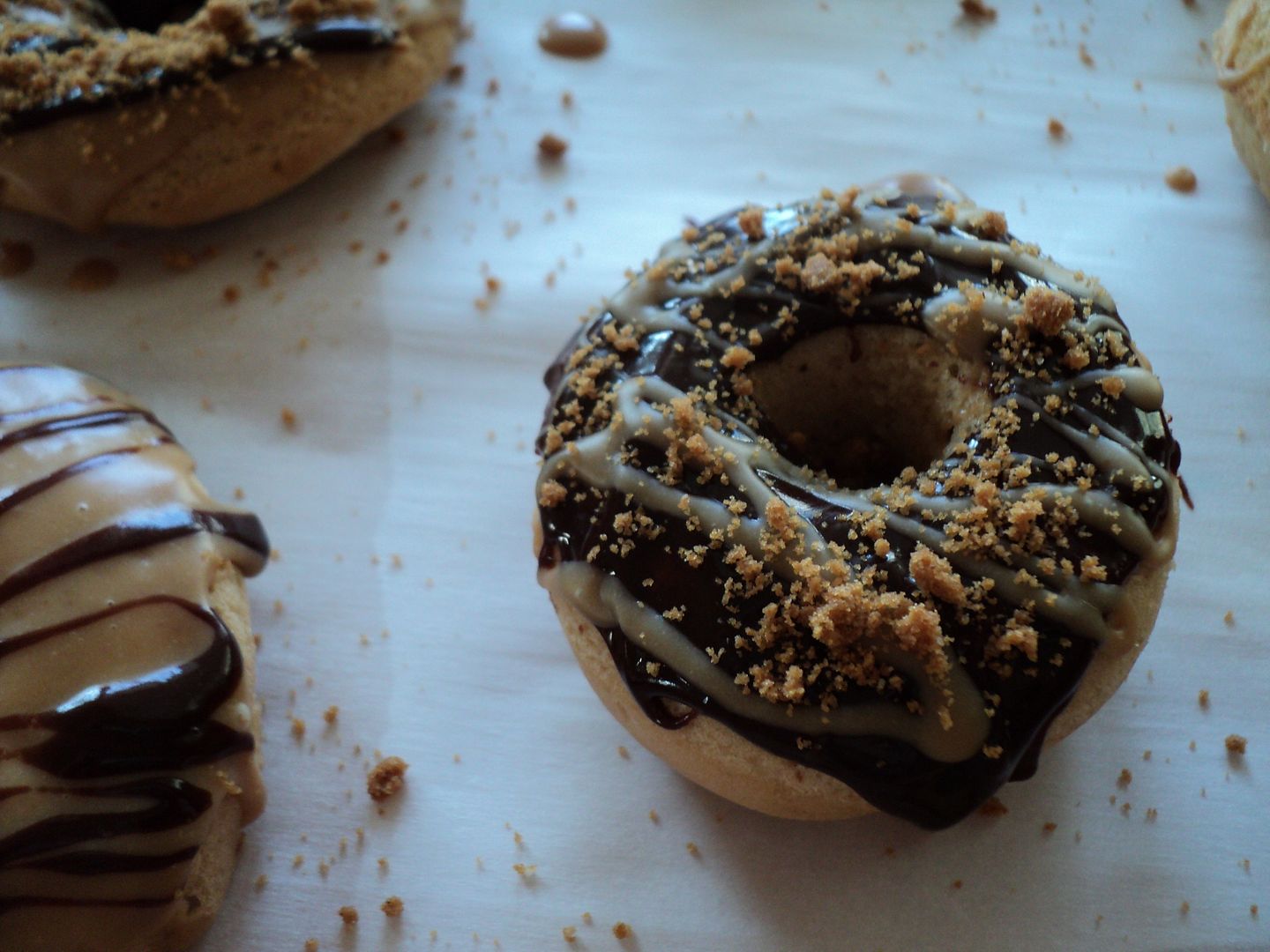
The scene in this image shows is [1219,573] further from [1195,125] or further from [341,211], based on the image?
[341,211]

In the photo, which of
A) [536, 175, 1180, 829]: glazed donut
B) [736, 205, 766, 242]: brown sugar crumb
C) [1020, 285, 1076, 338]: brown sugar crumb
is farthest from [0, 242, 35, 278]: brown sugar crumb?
[1020, 285, 1076, 338]: brown sugar crumb

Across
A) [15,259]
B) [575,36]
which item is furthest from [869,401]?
[15,259]

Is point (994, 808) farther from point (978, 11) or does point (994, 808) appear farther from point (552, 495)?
point (978, 11)

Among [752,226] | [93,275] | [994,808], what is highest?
[752,226]

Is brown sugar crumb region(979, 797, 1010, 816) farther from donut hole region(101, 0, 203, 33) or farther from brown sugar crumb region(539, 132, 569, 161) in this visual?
donut hole region(101, 0, 203, 33)

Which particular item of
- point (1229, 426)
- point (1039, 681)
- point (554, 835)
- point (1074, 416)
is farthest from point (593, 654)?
point (1229, 426)

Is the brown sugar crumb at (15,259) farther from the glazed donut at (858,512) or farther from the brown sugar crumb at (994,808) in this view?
the brown sugar crumb at (994,808)
